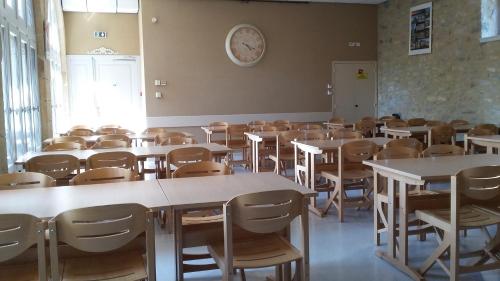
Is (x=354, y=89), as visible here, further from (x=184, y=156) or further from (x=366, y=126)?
(x=184, y=156)

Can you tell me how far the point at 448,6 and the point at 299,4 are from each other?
327cm

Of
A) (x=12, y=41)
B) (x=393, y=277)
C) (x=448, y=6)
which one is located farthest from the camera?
(x=448, y=6)

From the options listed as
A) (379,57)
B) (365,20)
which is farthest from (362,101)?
(365,20)

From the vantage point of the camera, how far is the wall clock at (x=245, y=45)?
10.5 m

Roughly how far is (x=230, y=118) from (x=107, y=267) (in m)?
8.25

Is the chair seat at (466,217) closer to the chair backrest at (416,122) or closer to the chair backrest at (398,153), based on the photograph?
the chair backrest at (398,153)

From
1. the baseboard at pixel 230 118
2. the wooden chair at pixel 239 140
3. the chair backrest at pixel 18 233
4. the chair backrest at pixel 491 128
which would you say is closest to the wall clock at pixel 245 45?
the baseboard at pixel 230 118

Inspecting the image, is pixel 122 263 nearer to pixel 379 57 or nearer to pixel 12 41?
pixel 12 41

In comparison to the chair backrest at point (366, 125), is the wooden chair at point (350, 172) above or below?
below

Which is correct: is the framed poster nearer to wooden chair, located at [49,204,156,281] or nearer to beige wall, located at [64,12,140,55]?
beige wall, located at [64,12,140,55]

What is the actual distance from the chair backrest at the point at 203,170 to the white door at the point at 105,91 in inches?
328

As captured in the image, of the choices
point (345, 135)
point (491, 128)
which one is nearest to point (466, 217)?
point (345, 135)

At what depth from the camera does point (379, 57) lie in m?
11.5

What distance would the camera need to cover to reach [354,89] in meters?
11.5
